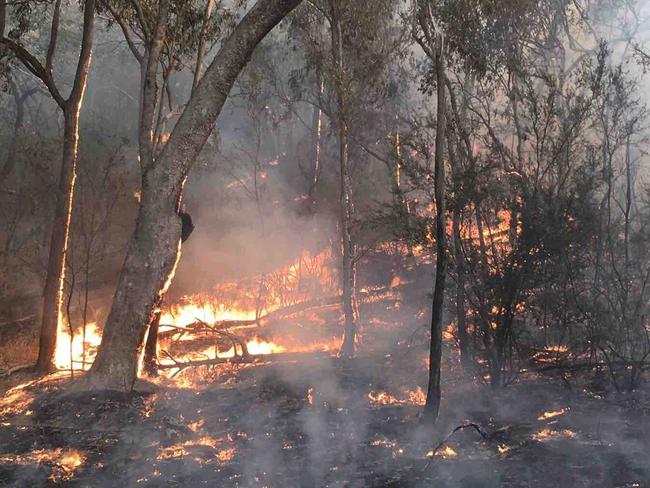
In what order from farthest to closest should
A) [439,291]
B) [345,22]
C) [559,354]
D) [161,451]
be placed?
[345,22], [559,354], [439,291], [161,451]

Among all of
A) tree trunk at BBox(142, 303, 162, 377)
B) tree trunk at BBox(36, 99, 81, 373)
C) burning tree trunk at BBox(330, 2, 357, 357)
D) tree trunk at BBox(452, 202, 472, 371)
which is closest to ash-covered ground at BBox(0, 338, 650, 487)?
tree trunk at BBox(452, 202, 472, 371)

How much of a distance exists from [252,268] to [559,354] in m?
15.1

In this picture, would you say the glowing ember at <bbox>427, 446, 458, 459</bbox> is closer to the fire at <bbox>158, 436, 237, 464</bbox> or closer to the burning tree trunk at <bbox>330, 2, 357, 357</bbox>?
the fire at <bbox>158, 436, 237, 464</bbox>

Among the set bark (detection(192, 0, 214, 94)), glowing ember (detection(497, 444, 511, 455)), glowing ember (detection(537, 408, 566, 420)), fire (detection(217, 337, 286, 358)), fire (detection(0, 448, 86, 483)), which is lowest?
glowing ember (detection(497, 444, 511, 455))

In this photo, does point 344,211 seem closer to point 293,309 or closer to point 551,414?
point 293,309

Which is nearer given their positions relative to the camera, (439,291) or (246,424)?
(439,291)

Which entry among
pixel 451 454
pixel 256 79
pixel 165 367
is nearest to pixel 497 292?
pixel 451 454

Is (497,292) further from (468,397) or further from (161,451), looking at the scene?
(161,451)

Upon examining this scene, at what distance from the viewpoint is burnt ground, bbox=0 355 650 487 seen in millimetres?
5875

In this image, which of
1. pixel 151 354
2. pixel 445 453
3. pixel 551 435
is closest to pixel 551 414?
pixel 551 435

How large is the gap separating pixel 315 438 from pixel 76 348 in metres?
7.81

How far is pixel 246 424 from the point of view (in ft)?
25.1

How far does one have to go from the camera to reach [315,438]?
7152mm

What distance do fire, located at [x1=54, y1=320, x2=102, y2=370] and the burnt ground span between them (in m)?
1.23
